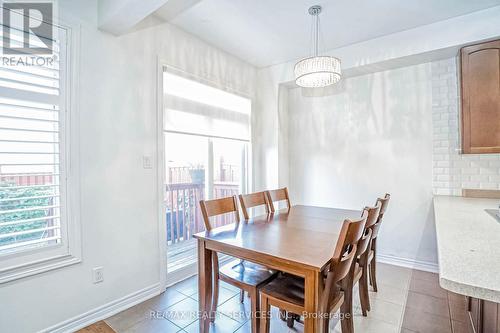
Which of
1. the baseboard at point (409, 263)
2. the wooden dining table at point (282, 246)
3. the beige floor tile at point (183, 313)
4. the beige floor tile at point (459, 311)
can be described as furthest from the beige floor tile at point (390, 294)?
the beige floor tile at point (183, 313)

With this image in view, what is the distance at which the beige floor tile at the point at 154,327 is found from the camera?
6.12ft

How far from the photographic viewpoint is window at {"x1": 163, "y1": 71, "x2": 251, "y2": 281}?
8.71 feet

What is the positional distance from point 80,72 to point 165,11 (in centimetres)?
94

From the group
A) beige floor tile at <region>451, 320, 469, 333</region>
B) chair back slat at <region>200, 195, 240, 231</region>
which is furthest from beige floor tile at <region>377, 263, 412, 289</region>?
chair back slat at <region>200, 195, 240, 231</region>

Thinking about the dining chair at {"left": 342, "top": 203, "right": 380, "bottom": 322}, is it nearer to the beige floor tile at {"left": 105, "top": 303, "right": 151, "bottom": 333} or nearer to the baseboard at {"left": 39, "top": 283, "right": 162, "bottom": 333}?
the beige floor tile at {"left": 105, "top": 303, "right": 151, "bottom": 333}

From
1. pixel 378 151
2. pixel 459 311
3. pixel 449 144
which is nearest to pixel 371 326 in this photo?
pixel 459 311

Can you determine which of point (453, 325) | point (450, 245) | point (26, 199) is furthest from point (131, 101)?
point (453, 325)

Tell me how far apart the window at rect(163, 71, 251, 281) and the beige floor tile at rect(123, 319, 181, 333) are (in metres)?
0.60

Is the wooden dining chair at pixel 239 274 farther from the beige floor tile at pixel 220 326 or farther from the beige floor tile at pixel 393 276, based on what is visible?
the beige floor tile at pixel 393 276

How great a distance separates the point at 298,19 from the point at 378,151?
1800 millimetres

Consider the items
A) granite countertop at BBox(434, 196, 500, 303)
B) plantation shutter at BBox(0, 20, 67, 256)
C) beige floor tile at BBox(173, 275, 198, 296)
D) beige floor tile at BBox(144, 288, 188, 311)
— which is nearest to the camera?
granite countertop at BBox(434, 196, 500, 303)

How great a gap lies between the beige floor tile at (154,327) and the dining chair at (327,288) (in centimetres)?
80

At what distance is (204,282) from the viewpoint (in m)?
1.72

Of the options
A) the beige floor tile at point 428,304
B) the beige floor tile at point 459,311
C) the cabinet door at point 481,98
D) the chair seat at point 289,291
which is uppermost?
the cabinet door at point 481,98
